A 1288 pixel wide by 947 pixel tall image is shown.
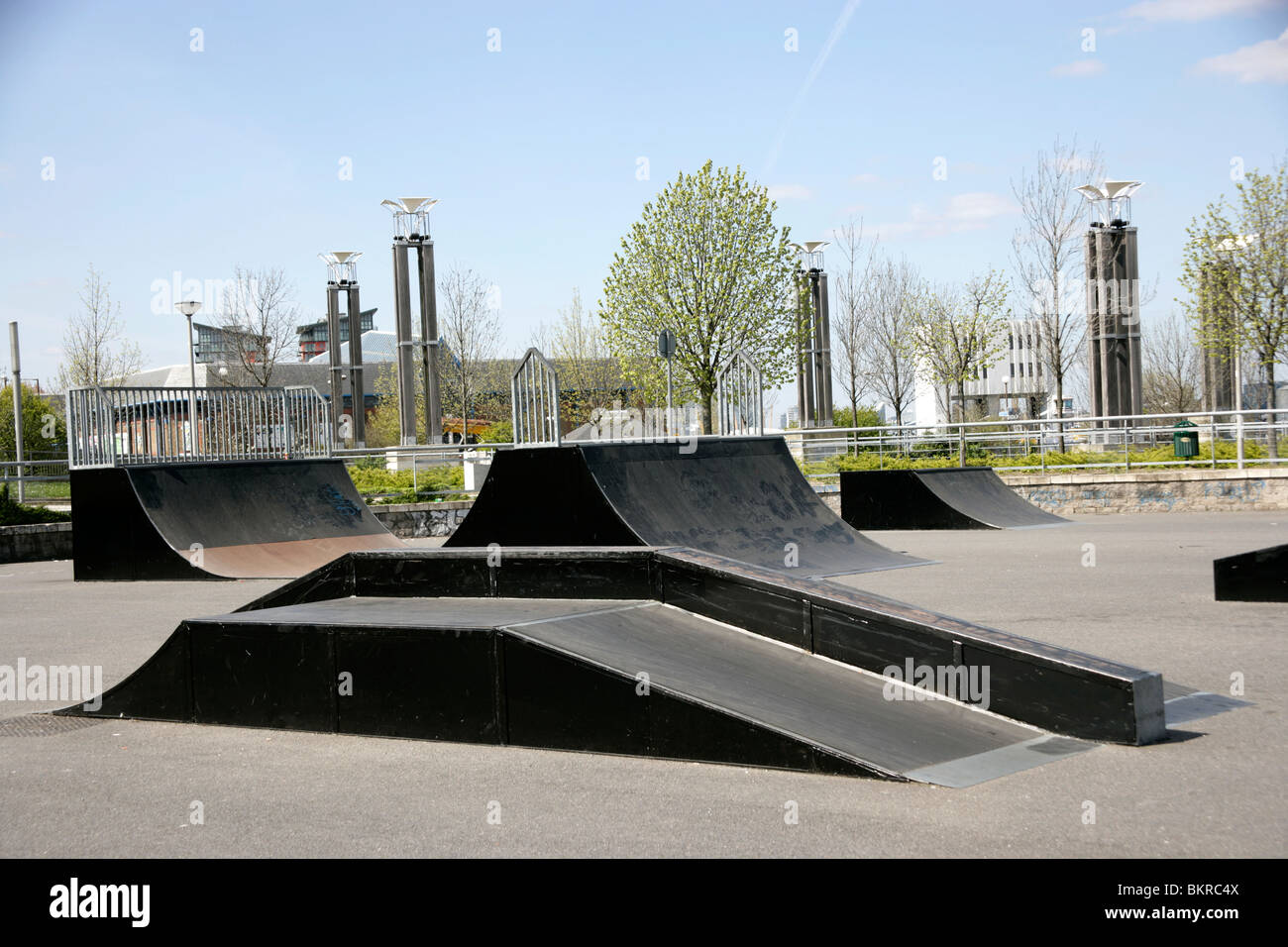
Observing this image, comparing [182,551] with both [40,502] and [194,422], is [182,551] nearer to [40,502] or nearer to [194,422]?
[194,422]

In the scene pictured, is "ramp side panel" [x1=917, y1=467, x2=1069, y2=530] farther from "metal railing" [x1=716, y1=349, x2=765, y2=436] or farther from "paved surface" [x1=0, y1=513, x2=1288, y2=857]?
"paved surface" [x1=0, y1=513, x2=1288, y2=857]

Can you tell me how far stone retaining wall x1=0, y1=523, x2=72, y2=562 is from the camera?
1730 cm

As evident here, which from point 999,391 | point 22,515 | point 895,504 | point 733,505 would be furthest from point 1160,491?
point 999,391

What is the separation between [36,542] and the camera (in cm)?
1764

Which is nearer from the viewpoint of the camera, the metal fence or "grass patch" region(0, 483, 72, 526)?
the metal fence

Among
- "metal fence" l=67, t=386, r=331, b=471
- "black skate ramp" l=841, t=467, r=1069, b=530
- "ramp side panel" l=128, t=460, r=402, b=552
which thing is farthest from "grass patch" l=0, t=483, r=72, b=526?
"black skate ramp" l=841, t=467, r=1069, b=530

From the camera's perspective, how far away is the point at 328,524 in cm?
1488

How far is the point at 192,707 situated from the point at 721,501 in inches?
268

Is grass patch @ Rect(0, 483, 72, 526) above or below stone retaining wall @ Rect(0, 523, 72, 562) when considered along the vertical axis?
above

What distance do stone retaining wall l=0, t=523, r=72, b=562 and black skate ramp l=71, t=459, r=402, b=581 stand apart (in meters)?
4.47

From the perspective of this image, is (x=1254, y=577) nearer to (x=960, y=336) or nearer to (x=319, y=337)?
(x=960, y=336)

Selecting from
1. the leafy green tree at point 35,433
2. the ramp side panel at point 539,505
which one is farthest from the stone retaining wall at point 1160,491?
the leafy green tree at point 35,433

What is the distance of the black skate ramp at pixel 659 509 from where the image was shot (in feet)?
34.8

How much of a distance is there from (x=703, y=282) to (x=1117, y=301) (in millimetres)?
10776
